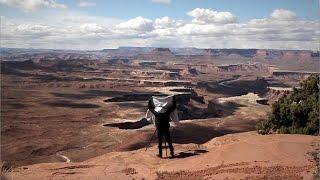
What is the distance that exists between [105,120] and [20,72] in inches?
2580

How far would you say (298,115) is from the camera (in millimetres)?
16797

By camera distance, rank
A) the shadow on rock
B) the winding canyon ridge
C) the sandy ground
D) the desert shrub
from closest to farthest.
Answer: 1. the sandy ground
2. the winding canyon ridge
3. the desert shrub
4. the shadow on rock

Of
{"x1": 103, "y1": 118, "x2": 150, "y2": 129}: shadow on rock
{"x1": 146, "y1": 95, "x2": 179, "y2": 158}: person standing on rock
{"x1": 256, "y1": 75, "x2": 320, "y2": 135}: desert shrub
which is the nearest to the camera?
{"x1": 146, "y1": 95, "x2": 179, "y2": 158}: person standing on rock

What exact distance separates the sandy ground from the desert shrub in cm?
432

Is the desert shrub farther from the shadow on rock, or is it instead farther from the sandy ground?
the shadow on rock

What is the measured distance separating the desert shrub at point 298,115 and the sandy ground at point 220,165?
432 centimetres

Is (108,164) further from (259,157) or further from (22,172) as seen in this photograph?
(259,157)

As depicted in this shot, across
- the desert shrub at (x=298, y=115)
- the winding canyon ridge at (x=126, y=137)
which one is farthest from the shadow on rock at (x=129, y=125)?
the desert shrub at (x=298, y=115)

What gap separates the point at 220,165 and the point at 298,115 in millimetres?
8235

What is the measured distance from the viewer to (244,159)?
985cm

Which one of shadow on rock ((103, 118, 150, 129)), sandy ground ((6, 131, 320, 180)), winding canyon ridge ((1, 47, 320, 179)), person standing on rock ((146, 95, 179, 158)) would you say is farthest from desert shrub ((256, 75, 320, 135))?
shadow on rock ((103, 118, 150, 129))

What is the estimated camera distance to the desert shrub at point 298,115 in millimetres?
15850

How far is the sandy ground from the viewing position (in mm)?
8852

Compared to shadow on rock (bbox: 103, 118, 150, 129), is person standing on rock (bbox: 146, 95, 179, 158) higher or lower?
higher
